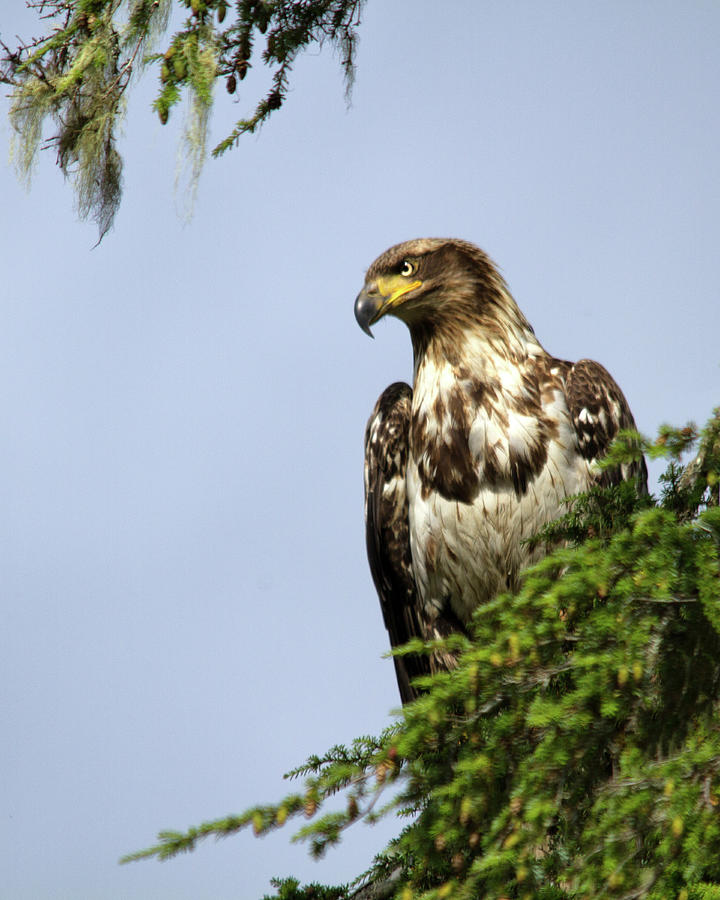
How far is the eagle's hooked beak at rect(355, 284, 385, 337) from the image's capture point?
5.67 meters

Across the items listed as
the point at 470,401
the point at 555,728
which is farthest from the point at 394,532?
the point at 555,728

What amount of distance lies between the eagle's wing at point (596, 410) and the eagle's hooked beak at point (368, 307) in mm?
1077

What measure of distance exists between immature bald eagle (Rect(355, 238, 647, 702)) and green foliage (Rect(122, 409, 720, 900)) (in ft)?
6.47

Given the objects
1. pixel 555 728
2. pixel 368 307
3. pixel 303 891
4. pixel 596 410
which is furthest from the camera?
pixel 368 307

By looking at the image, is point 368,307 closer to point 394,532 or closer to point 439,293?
point 439,293

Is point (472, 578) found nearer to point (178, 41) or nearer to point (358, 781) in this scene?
point (358, 781)

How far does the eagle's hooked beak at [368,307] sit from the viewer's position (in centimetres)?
567

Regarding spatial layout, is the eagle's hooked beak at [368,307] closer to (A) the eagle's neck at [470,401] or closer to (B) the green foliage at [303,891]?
(A) the eagle's neck at [470,401]

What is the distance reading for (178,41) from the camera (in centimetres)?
483

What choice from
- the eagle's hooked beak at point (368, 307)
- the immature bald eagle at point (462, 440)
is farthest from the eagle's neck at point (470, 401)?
the eagle's hooked beak at point (368, 307)

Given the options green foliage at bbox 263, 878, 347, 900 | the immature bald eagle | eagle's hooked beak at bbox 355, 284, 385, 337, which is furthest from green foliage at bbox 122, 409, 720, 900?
eagle's hooked beak at bbox 355, 284, 385, 337

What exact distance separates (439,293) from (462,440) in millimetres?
907

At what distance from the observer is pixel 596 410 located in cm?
519

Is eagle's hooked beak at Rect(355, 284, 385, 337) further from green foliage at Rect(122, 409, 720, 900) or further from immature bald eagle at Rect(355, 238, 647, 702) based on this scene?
green foliage at Rect(122, 409, 720, 900)
